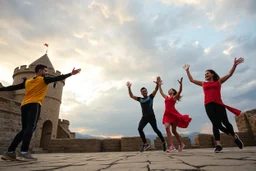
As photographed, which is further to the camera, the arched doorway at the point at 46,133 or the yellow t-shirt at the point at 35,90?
the arched doorway at the point at 46,133

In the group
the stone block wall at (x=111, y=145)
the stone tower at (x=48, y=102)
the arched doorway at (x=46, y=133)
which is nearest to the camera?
the stone block wall at (x=111, y=145)

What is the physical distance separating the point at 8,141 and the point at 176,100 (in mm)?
6961

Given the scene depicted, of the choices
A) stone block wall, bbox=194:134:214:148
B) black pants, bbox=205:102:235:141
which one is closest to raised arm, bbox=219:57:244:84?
black pants, bbox=205:102:235:141

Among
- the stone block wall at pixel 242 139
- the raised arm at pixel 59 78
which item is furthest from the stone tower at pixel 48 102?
the raised arm at pixel 59 78

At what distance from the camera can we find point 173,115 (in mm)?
5121

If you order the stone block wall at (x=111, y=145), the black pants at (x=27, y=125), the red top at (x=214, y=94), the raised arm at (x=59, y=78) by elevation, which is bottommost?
the stone block wall at (x=111, y=145)

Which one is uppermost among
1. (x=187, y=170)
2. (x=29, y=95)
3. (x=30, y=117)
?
(x=29, y=95)

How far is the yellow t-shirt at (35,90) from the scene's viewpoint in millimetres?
3144

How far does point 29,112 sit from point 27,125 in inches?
9.1

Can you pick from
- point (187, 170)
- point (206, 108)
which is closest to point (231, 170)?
point (187, 170)

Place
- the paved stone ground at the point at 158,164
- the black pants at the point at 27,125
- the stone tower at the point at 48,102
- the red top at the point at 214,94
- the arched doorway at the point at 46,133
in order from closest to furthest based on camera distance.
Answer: the paved stone ground at the point at 158,164 < the black pants at the point at 27,125 < the red top at the point at 214,94 < the arched doorway at the point at 46,133 < the stone tower at the point at 48,102

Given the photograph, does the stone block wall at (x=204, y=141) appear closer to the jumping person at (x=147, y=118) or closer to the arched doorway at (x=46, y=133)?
the jumping person at (x=147, y=118)

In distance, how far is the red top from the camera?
379 centimetres

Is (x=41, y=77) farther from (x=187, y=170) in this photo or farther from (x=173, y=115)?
(x=173, y=115)
